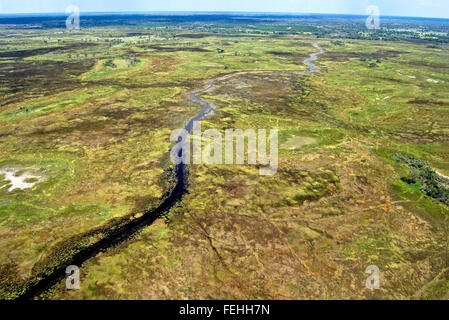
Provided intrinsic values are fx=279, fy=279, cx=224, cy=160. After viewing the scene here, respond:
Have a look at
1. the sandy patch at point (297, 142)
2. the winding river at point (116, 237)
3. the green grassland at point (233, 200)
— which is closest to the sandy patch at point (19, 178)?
the green grassland at point (233, 200)

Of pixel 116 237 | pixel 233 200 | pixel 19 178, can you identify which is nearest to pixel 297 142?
pixel 233 200

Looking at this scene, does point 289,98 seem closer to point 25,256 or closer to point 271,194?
point 271,194

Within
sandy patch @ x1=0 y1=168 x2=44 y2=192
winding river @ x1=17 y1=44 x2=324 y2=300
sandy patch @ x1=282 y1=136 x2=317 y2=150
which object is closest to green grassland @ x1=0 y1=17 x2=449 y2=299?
sandy patch @ x1=282 y1=136 x2=317 y2=150

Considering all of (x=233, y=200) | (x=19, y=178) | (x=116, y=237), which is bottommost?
(x=116, y=237)

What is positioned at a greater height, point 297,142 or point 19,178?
point 297,142

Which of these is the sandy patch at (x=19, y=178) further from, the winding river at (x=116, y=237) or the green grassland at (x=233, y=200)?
the winding river at (x=116, y=237)

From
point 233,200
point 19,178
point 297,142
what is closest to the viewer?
point 233,200

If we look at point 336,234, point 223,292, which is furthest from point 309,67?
point 223,292

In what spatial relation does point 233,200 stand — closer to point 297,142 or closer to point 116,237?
point 116,237

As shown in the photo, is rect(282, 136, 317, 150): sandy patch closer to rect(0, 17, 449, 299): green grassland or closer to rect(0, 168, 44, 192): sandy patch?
rect(0, 17, 449, 299): green grassland

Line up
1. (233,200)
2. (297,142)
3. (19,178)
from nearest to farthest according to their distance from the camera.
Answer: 1. (233,200)
2. (19,178)
3. (297,142)
